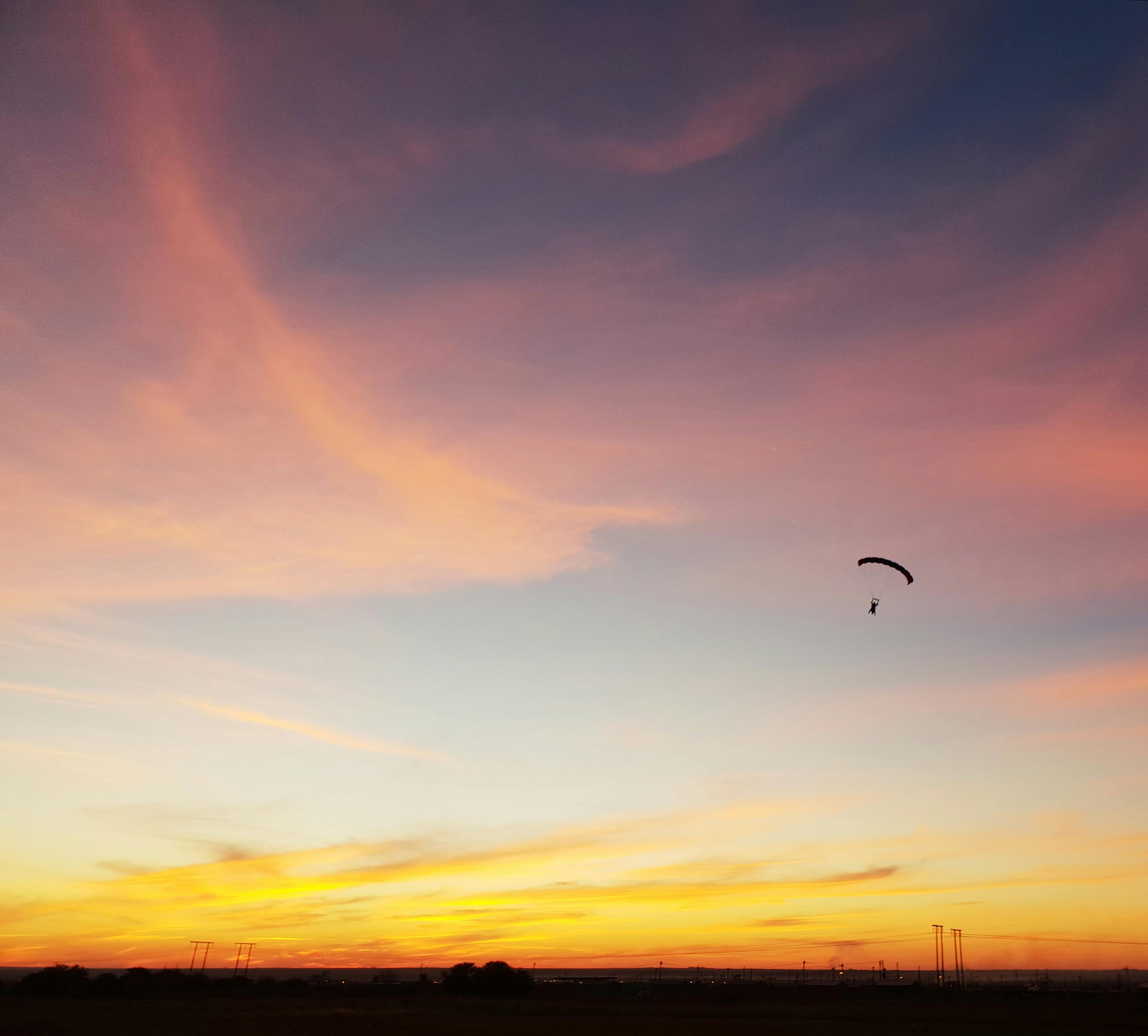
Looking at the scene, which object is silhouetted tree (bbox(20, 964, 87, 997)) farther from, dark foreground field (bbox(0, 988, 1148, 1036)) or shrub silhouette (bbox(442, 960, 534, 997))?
shrub silhouette (bbox(442, 960, 534, 997))

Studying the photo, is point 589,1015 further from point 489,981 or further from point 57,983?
point 57,983

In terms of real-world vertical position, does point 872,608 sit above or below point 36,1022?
above

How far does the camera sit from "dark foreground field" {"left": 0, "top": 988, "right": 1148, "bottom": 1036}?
67688 millimetres

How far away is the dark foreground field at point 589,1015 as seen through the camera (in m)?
67.7

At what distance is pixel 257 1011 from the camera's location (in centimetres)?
9000

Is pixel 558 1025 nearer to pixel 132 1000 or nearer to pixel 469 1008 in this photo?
pixel 469 1008

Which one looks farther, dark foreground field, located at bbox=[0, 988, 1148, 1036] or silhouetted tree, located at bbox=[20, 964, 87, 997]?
silhouetted tree, located at bbox=[20, 964, 87, 997]

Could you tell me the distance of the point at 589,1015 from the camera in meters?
90.1

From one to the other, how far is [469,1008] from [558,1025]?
29564 millimetres

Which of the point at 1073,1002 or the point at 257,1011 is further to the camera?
the point at 1073,1002

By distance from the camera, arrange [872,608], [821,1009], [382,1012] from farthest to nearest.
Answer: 1. [821,1009]
2. [382,1012]
3. [872,608]

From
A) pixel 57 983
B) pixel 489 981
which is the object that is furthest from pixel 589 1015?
pixel 57 983

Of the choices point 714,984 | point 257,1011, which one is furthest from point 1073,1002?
point 257,1011

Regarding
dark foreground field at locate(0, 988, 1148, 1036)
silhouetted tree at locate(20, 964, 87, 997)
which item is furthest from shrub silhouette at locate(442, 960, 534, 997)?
silhouetted tree at locate(20, 964, 87, 997)
